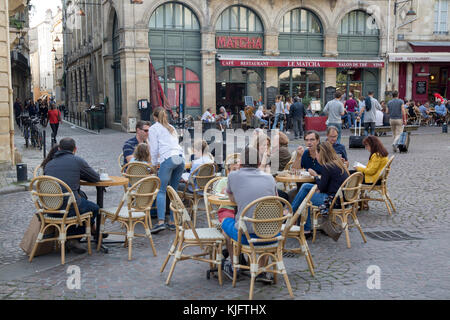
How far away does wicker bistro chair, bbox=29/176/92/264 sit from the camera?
525 centimetres

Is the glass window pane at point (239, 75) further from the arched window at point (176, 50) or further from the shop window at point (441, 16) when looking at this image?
the shop window at point (441, 16)

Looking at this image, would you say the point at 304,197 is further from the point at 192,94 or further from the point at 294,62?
the point at 294,62

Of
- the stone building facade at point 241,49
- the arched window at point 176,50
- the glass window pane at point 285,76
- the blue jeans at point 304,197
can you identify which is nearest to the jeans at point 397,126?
the stone building facade at point 241,49

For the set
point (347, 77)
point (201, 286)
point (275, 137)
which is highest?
point (347, 77)

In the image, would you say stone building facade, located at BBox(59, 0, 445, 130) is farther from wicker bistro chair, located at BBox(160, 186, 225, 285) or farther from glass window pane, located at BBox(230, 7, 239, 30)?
wicker bistro chair, located at BBox(160, 186, 225, 285)

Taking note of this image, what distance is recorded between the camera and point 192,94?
2370cm

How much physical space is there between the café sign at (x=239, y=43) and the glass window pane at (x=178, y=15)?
195 centimetres

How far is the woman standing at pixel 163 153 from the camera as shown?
6.64 m

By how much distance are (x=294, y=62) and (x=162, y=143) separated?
1859cm

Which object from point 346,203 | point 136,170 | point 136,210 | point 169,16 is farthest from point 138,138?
point 169,16

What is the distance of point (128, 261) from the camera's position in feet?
17.6

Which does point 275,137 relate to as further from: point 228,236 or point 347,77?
point 347,77

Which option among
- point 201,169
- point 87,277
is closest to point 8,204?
point 201,169

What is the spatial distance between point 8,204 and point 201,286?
17.3 feet
